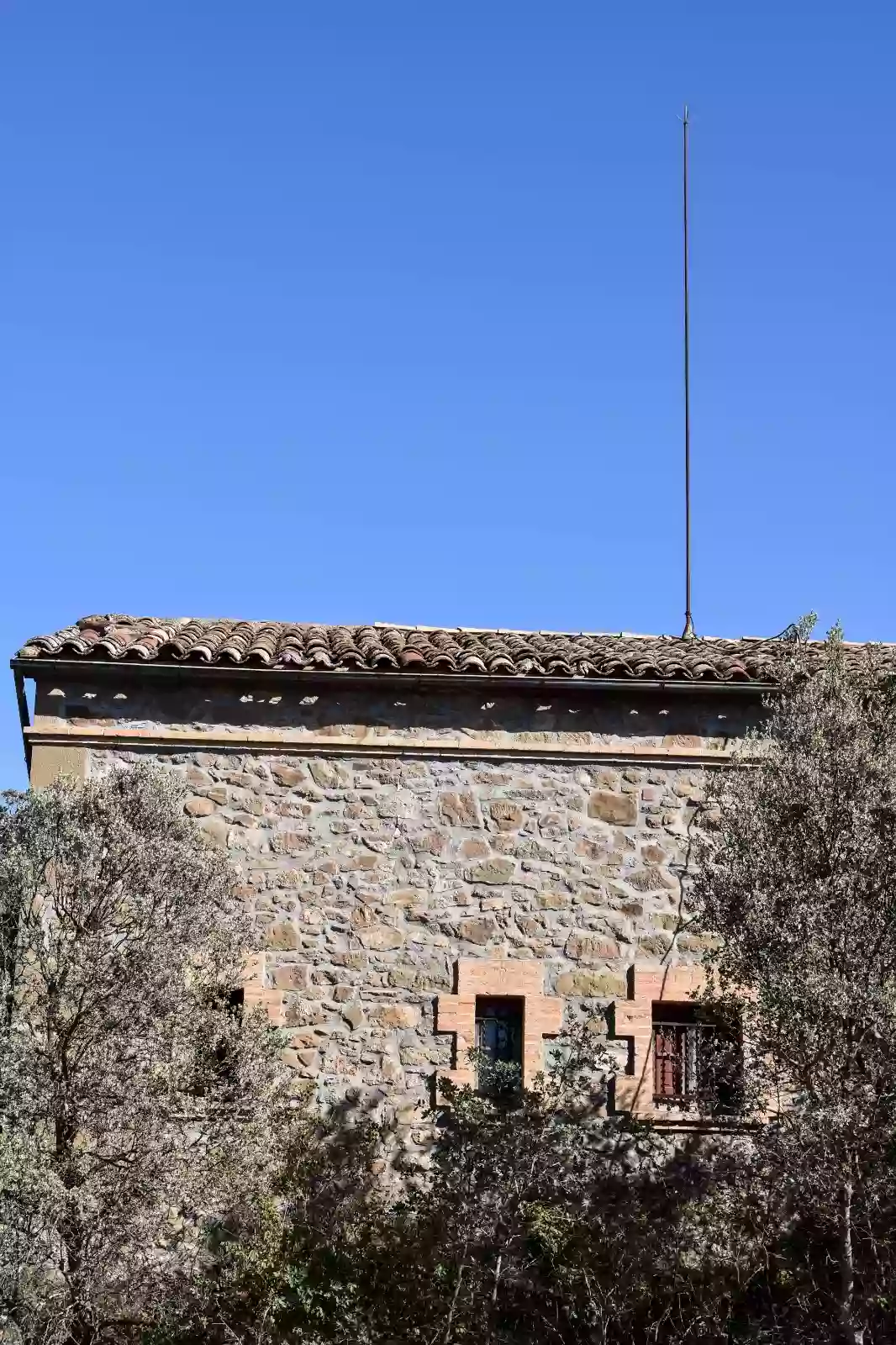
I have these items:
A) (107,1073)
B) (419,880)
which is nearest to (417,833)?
(419,880)

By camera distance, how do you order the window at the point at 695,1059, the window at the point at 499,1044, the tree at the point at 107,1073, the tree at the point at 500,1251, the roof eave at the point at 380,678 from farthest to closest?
the roof eave at the point at 380,678 → the window at the point at 499,1044 → the tree at the point at 500,1251 → the window at the point at 695,1059 → the tree at the point at 107,1073

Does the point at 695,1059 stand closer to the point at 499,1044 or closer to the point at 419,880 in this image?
the point at 499,1044

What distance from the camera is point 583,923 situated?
13398mm

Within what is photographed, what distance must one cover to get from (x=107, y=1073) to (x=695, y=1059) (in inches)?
171

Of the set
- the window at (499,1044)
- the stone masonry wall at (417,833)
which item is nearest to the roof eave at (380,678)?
the stone masonry wall at (417,833)

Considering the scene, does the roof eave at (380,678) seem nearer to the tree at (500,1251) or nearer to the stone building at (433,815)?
the stone building at (433,815)

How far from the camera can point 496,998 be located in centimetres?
1323

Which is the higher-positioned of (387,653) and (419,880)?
(387,653)

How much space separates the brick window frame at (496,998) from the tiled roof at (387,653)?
8.46 feet

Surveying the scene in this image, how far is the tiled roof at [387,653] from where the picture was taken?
13641 millimetres

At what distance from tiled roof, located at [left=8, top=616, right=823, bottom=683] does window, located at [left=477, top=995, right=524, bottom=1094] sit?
115 inches

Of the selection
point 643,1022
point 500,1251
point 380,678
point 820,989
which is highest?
point 380,678

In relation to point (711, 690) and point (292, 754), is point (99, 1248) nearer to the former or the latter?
point (292, 754)

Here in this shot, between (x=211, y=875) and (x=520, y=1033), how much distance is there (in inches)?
123
